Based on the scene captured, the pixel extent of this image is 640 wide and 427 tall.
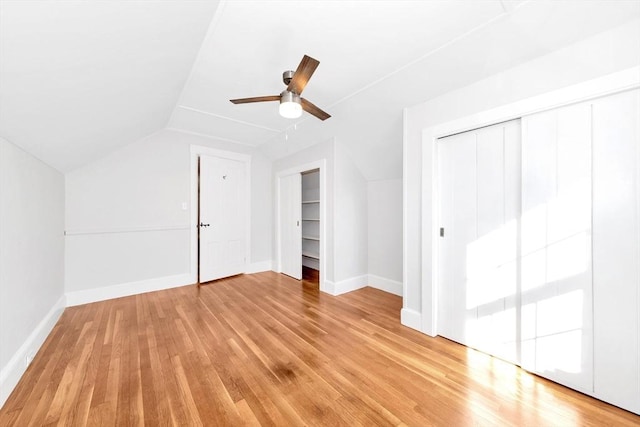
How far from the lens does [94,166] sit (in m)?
3.16

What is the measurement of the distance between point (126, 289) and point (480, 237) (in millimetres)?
4336

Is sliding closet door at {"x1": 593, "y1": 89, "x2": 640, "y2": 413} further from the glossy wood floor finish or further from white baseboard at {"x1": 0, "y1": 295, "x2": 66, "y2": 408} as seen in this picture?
white baseboard at {"x1": 0, "y1": 295, "x2": 66, "y2": 408}

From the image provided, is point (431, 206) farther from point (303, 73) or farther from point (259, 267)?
point (259, 267)

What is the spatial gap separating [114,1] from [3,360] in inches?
88.0

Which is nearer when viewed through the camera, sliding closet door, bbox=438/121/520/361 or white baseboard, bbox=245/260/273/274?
sliding closet door, bbox=438/121/520/361

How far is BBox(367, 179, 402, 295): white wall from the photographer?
11.1 ft

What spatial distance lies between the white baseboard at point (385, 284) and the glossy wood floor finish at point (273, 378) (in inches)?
29.6

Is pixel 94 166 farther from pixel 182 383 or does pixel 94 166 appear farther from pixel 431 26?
pixel 431 26

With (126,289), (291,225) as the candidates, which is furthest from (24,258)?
(291,225)

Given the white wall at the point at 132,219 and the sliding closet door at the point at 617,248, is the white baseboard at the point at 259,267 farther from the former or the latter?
the sliding closet door at the point at 617,248

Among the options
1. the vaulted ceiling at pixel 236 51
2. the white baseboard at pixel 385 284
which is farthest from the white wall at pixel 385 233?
the vaulted ceiling at pixel 236 51

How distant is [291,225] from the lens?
4.27 metres

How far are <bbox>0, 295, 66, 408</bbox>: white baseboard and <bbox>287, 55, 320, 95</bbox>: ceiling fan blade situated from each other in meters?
2.64

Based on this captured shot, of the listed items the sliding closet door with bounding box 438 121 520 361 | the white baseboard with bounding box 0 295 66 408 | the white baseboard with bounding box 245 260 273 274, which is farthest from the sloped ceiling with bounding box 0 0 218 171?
the white baseboard with bounding box 245 260 273 274
